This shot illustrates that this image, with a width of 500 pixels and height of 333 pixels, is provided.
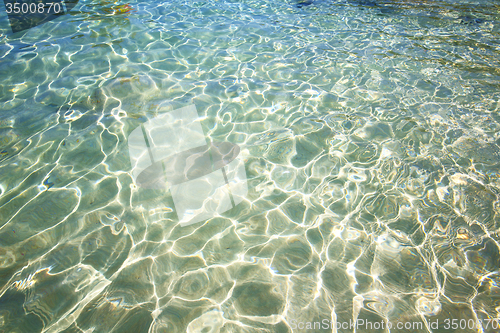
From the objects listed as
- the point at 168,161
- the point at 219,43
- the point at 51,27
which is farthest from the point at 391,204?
the point at 51,27

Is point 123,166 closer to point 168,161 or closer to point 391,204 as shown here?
point 168,161

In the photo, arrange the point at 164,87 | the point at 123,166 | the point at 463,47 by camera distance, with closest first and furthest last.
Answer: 1. the point at 123,166
2. the point at 164,87
3. the point at 463,47

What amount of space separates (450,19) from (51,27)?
10.2m

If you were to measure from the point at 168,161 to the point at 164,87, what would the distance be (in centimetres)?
178

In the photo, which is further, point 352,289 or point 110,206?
point 110,206

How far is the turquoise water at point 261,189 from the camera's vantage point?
7.95 ft

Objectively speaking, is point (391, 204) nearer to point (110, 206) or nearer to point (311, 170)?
point (311, 170)

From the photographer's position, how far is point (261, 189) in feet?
11.2

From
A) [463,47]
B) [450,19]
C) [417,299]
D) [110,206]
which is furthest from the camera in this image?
[450,19]

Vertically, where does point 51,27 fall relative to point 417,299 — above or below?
above

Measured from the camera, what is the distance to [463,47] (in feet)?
20.4

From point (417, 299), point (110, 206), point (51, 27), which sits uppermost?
point (51, 27)

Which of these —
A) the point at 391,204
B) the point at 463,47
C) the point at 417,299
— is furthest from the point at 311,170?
the point at 463,47

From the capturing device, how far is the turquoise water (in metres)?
2.42
